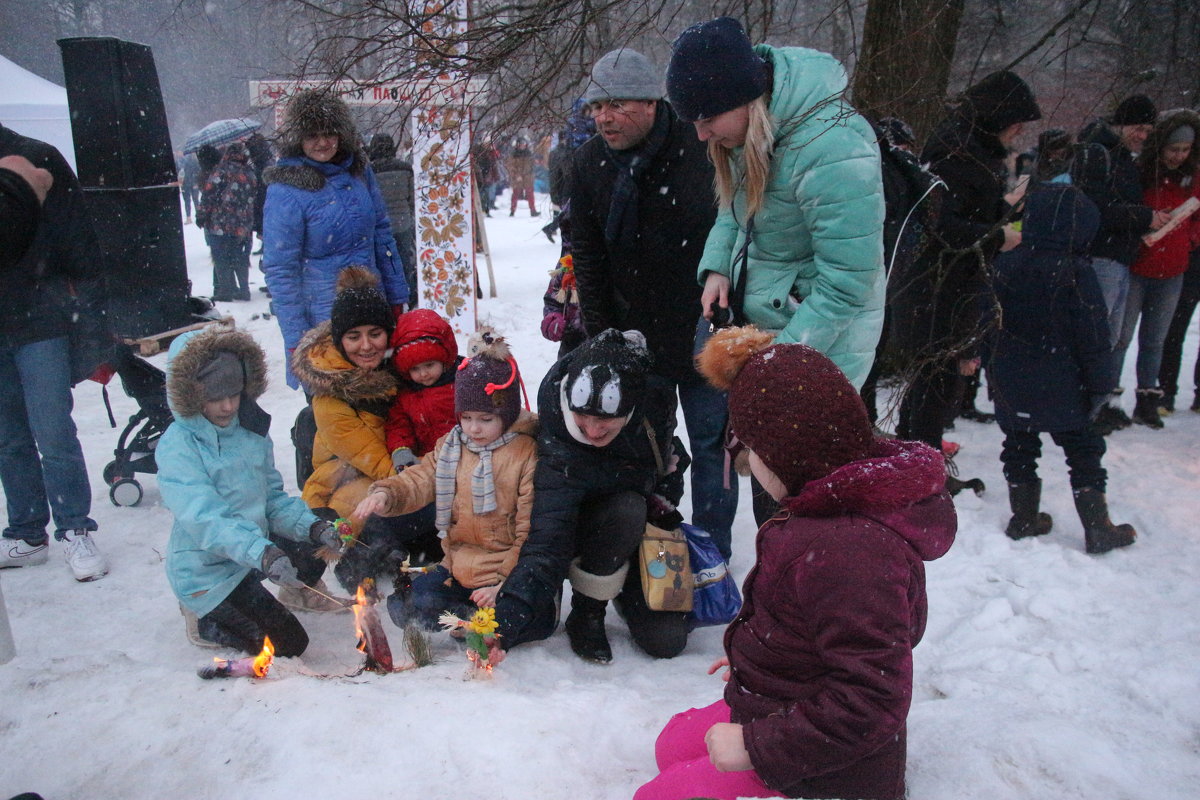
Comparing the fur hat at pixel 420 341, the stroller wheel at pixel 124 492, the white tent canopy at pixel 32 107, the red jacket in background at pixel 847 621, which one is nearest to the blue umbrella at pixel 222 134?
the white tent canopy at pixel 32 107

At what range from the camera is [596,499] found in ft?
9.93

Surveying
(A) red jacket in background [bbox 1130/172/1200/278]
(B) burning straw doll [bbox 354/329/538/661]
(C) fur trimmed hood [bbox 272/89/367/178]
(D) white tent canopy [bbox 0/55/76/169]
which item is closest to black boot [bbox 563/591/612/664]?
(B) burning straw doll [bbox 354/329/538/661]

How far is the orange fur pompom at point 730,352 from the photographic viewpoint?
6.39ft

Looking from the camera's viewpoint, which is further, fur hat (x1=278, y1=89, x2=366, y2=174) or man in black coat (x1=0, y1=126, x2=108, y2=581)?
fur hat (x1=278, y1=89, x2=366, y2=174)

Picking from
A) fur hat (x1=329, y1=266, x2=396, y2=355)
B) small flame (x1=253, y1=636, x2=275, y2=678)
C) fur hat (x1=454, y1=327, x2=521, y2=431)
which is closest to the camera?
small flame (x1=253, y1=636, x2=275, y2=678)

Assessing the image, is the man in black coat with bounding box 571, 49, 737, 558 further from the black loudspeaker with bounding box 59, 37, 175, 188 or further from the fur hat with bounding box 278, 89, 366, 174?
the black loudspeaker with bounding box 59, 37, 175, 188

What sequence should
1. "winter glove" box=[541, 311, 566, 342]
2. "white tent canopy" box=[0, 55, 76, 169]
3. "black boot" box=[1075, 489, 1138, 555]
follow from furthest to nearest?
1. "white tent canopy" box=[0, 55, 76, 169]
2. "winter glove" box=[541, 311, 566, 342]
3. "black boot" box=[1075, 489, 1138, 555]

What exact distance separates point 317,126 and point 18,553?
8.81ft

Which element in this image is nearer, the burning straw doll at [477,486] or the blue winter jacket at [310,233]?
the burning straw doll at [477,486]

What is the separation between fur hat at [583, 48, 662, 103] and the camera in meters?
3.12

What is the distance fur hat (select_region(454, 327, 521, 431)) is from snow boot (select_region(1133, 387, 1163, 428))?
201 inches

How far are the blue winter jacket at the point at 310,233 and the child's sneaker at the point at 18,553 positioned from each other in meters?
1.64

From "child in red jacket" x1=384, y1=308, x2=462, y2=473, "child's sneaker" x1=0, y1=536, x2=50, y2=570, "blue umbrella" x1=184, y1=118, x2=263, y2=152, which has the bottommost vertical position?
"child's sneaker" x1=0, y1=536, x2=50, y2=570

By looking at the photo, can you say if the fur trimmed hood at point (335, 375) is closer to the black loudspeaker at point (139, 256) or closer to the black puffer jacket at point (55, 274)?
the black puffer jacket at point (55, 274)
